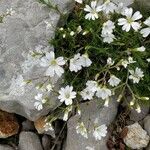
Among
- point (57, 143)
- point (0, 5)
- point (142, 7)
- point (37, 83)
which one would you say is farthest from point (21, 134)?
point (142, 7)

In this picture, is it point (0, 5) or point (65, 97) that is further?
point (0, 5)

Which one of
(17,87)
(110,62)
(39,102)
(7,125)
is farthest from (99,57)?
(7,125)

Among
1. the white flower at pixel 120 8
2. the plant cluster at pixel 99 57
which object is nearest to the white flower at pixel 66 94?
the plant cluster at pixel 99 57

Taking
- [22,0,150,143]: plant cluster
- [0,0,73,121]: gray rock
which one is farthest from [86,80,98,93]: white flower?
[0,0,73,121]: gray rock

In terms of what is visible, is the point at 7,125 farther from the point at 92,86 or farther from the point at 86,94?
the point at 92,86

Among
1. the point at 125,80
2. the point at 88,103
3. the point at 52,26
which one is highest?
the point at 52,26

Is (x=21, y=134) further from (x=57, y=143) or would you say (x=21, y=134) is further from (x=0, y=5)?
(x=0, y=5)

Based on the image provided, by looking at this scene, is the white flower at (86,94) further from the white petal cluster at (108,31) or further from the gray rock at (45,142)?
the gray rock at (45,142)
